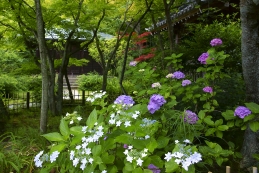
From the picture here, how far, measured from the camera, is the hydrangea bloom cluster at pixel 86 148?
1728mm

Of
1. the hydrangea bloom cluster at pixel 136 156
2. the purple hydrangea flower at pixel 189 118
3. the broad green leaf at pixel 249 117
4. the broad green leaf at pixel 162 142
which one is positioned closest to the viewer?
the hydrangea bloom cluster at pixel 136 156

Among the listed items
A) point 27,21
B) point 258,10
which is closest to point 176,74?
point 258,10

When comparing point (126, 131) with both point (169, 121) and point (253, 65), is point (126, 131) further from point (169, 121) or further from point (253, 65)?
point (253, 65)

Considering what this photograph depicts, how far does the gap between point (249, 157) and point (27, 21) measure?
18.4 feet

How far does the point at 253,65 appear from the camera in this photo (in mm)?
3520

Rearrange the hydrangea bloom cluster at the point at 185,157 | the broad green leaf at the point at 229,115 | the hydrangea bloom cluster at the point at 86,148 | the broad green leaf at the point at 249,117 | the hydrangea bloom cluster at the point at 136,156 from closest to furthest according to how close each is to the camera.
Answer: the hydrangea bloom cluster at the point at 185,157, the hydrangea bloom cluster at the point at 136,156, the hydrangea bloom cluster at the point at 86,148, the broad green leaf at the point at 249,117, the broad green leaf at the point at 229,115

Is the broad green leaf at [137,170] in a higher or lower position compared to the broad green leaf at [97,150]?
lower

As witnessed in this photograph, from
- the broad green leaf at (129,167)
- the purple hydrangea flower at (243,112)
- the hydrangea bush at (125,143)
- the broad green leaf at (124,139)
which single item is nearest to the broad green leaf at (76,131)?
the hydrangea bush at (125,143)

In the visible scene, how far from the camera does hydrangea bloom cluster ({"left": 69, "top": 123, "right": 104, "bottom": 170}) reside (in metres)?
1.73

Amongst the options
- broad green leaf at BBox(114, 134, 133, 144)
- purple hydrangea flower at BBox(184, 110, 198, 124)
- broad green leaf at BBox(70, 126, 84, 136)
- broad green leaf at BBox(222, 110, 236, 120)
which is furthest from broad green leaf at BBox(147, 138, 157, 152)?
broad green leaf at BBox(222, 110, 236, 120)

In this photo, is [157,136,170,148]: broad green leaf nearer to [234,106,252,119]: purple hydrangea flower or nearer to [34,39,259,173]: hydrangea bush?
[34,39,259,173]: hydrangea bush

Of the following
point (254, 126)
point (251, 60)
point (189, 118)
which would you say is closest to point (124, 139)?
point (189, 118)

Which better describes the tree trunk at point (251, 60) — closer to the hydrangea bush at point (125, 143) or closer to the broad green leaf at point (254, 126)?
the broad green leaf at point (254, 126)

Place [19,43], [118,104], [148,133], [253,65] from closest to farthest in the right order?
[148,133] → [118,104] → [253,65] → [19,43]
